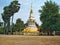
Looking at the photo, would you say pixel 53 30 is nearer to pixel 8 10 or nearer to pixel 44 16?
pixel 44 16

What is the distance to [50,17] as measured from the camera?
52.4 m

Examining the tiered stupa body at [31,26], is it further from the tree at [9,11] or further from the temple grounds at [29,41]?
the temple grounds at [29,41]

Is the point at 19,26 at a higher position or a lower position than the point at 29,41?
higher

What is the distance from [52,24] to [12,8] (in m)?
15.0

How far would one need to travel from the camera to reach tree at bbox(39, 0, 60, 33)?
A: 2063 inches

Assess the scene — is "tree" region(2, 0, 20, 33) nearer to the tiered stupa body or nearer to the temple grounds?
the tiered stupa body

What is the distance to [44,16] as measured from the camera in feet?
176

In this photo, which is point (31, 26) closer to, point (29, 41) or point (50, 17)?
point (50, 17)

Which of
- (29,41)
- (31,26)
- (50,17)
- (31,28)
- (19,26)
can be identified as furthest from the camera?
(19,26)

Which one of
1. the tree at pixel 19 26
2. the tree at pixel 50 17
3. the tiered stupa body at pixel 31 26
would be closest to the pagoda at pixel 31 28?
the tiered stupa body at pixel 31 26

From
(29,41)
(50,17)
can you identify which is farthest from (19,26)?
(29,41)

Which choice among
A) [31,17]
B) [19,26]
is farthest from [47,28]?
[19,26]

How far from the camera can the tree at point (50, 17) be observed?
5241 centimetres

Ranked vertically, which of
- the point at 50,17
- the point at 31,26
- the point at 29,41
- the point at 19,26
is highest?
the point at 50,17
